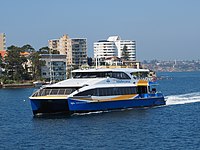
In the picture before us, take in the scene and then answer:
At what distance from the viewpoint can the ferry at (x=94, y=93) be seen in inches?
Result: 1992

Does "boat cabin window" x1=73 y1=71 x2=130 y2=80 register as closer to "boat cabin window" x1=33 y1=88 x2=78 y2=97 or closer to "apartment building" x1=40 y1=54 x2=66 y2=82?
"boat cabin window" x1=33 y1=88 x2=78 y2=97

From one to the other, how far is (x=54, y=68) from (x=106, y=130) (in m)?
122

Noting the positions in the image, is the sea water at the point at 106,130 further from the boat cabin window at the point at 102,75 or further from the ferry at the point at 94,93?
the boat cabin window at the point at 102,75

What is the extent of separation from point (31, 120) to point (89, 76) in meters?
9.10

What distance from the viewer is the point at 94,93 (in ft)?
171

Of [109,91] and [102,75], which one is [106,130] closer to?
[109,91]

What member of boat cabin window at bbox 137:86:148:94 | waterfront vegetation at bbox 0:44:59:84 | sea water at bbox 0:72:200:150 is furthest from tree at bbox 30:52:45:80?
boat cabin window at bbox 137:86:148:94

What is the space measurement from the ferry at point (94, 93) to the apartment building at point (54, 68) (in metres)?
102

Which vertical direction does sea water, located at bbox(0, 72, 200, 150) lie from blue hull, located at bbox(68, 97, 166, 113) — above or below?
below

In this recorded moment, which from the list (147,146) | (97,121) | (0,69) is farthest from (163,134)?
(0,69)

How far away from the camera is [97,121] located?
47688mm

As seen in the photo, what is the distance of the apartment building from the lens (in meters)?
161

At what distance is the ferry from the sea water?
40.4 inches

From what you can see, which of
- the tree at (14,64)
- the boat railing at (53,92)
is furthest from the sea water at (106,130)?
the tree at (14,64)
